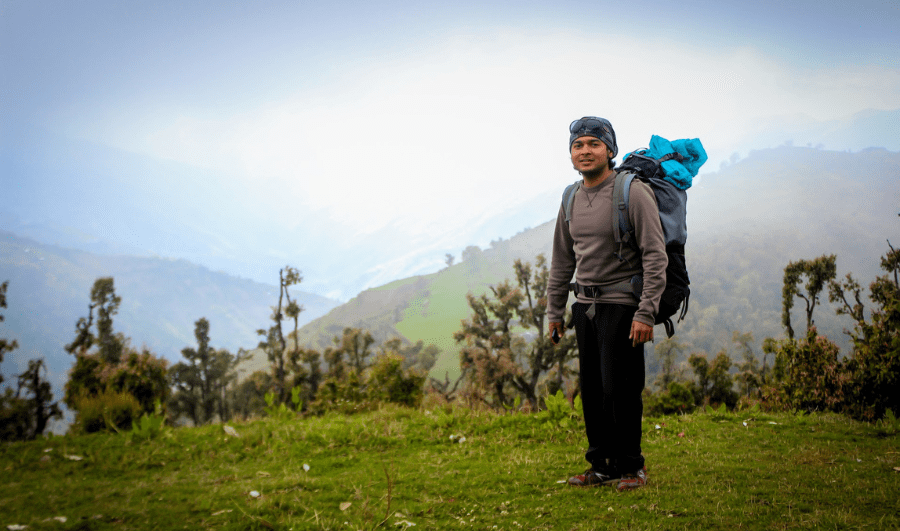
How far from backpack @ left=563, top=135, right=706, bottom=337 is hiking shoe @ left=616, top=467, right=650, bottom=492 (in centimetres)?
105

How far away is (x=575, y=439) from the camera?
5.08m

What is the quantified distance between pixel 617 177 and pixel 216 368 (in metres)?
56.8

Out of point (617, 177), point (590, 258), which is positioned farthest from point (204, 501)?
point (617, 177)

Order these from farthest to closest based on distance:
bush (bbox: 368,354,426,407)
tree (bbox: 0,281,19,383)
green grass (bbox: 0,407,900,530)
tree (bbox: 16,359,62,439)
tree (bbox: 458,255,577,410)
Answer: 1. tree (bbox: 0,281,19,383)
2. tree (bbox: 458,255,577,410)
3. tree (bbox: 16,359,62,439)
4. bush (bbox: 368,354,426,407)
5. green grass (bbox: 0,407,900,530)

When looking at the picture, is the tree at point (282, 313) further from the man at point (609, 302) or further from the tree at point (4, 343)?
the man at point (609, 302)

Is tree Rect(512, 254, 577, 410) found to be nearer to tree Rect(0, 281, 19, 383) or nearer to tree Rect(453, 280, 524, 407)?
tree Rect(453, 280, 524, 407)

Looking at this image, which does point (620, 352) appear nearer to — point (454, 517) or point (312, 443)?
point (454, 517)

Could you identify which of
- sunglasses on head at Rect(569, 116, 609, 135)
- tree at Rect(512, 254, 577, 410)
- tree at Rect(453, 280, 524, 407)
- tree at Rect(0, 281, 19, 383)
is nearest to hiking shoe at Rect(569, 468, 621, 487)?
sunglasses on head at Rect(569, 116, 609, 135)

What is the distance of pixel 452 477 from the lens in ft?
12.9

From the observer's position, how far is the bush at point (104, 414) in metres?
6.05

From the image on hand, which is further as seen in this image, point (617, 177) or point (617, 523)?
point (617, 177)

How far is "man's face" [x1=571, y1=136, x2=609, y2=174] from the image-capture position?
366 cm

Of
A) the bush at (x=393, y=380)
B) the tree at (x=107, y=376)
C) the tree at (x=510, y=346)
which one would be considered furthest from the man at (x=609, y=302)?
the tree at (x=510, y=346)

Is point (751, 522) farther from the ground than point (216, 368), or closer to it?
farther from the ground
